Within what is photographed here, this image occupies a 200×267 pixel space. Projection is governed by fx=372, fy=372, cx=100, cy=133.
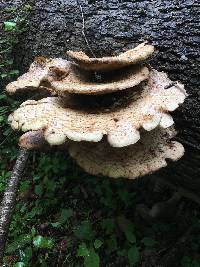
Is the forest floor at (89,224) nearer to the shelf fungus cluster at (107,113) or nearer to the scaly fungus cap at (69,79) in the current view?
the shelf fungus cluster at (107,113)

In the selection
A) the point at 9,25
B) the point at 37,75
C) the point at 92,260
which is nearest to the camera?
the point at 37,75

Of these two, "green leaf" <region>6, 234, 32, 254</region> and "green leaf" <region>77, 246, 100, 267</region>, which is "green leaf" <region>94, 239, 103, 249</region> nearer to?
"green leaf" <region>77, 246, 100, 267</region>

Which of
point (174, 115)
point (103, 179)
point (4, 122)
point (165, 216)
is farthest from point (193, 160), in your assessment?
point (4, 122)

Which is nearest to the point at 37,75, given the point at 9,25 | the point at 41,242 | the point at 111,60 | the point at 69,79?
the point at 69,79

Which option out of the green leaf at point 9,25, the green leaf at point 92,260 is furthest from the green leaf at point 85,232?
the green leaf at point 9,25

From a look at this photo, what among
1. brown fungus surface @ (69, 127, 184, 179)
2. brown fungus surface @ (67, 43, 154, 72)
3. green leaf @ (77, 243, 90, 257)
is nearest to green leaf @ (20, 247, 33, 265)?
green leaf @ (77, 243, 90, 257)

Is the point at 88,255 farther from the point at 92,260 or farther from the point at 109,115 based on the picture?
the point at 109,115

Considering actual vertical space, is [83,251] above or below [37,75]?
below

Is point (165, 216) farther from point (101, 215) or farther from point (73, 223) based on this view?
point (73, 223)
